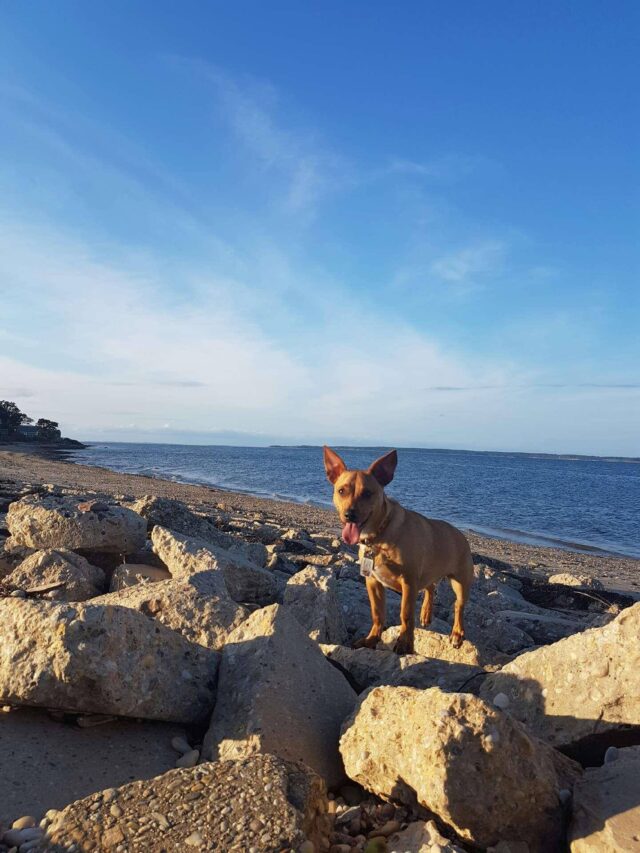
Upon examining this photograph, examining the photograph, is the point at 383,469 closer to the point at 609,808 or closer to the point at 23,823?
the point at 609,808

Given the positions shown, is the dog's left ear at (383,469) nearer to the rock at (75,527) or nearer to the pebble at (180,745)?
the pebble at (180,745)

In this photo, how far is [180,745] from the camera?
3.28m

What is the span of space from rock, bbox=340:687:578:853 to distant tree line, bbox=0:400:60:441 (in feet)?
288

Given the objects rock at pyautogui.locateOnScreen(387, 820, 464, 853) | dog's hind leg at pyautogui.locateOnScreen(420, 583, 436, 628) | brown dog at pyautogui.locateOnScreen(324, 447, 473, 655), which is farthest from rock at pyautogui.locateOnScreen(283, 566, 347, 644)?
rock at pyautogui.locateOnScreen(387, 820, 464, 853)

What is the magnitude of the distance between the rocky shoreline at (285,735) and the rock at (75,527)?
874mm

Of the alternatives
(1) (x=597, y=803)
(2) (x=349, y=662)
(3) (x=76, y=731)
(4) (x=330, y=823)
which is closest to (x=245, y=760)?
(4) (x=330, y=823)

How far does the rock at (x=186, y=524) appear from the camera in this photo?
7.48 m

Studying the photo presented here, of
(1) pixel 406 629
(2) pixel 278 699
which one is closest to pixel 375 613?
(1) pixel 406 629

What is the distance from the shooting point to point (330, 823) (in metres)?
2.51

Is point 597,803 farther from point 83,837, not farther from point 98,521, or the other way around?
point 98,521

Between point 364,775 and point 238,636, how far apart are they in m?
1.31

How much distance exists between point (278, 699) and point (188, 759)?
1.80 ft

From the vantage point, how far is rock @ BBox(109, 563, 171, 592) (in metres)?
5.59

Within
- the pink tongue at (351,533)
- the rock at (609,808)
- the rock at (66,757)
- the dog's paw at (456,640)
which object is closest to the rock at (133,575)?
the pink tongue at (351,533)
